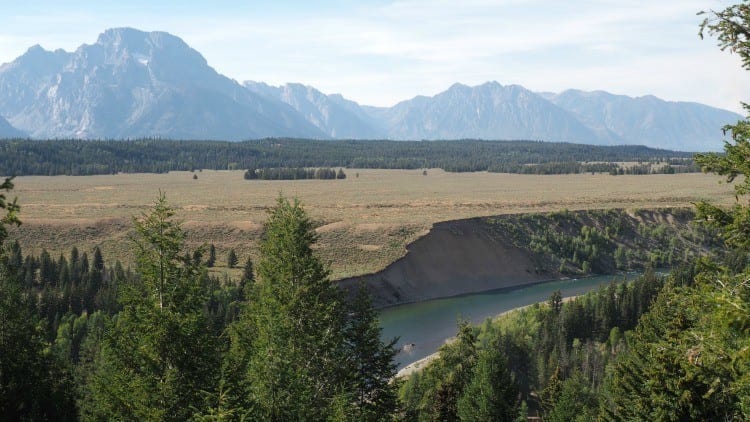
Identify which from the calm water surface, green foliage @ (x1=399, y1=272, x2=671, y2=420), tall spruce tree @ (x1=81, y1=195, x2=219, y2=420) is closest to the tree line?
tall spruce tree @ (x1=81, y1=195, x2=219, y2=420)

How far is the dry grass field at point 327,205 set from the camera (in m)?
93.1

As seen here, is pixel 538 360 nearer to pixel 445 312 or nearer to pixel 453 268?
pixel 445 312

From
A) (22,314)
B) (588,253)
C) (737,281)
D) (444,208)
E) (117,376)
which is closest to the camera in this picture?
(737,281)

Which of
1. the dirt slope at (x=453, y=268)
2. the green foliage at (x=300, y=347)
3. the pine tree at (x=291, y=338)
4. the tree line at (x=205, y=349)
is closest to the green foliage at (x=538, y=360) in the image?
the green foliage at (x=300, y=347)

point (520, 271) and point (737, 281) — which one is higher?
point (737, 281)

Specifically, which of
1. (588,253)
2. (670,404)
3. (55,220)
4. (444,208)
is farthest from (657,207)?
Result: (670,404)

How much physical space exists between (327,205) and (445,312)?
5698 cm

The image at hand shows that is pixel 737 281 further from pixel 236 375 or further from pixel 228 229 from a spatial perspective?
pixel 228 229

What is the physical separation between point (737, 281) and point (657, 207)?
128207 mm

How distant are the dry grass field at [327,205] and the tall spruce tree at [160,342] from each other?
3563cm

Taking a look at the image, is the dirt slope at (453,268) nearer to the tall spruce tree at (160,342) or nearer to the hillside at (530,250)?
the hillside at (530,250)

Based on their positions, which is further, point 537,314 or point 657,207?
point 657,207

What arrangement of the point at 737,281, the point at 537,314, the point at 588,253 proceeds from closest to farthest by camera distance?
the point at 737,281
the point at 537,314
the point at 588,253

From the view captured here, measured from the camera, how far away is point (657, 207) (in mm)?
129500
